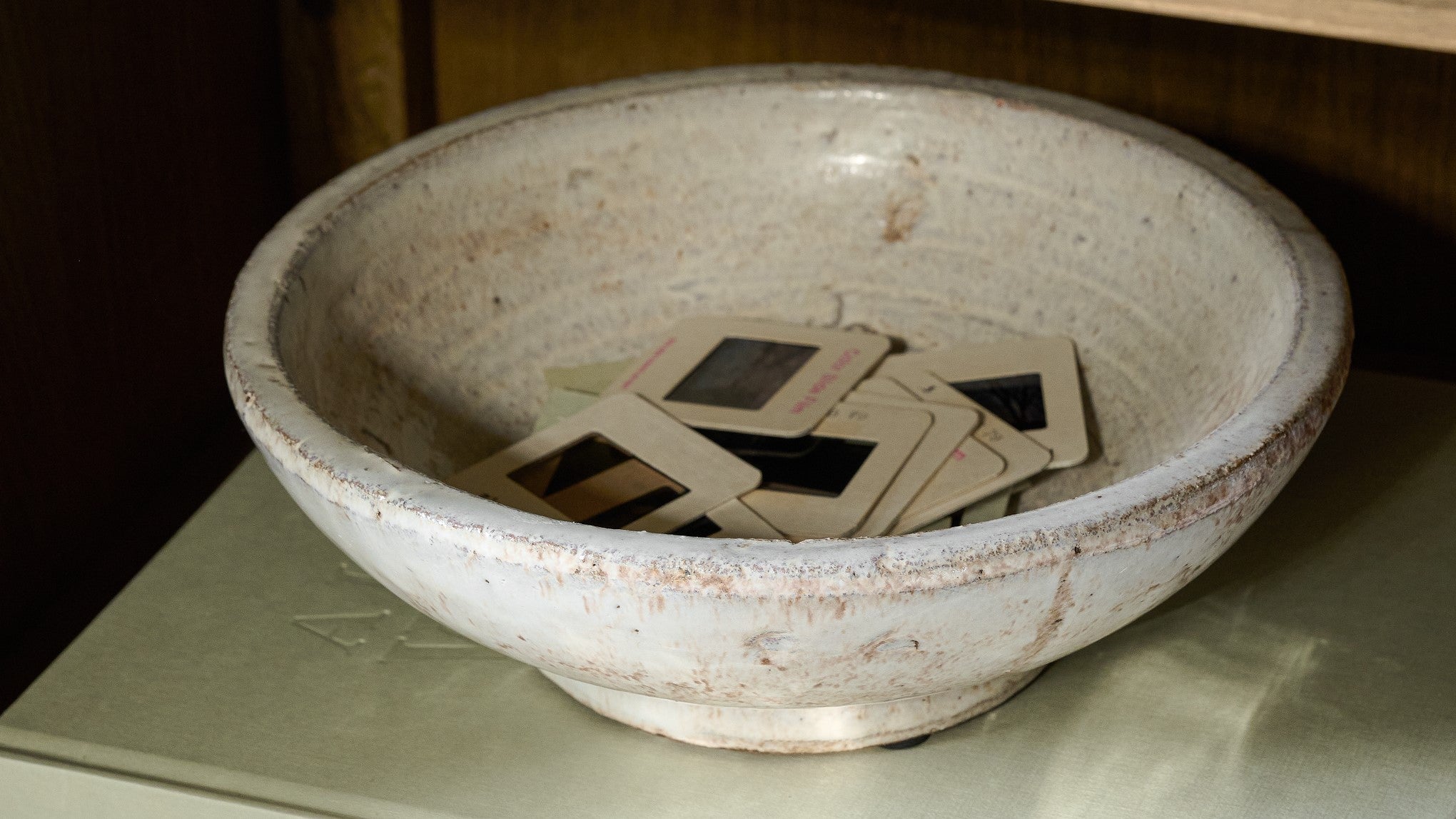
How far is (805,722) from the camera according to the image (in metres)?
0.66

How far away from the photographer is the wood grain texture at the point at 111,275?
2.80 feet

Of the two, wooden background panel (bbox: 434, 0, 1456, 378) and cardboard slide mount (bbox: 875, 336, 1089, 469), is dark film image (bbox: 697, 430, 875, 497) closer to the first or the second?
cardboard slide mount (bbox: 875, 336, 1089, 469)

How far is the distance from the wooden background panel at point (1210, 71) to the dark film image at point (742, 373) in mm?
313

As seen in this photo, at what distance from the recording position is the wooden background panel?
100cm

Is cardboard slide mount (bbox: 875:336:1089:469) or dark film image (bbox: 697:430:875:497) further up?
cardboard slide mount (bbox: 875:336:1089:469)

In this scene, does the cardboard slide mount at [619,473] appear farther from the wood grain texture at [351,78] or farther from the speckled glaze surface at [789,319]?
the wood grain texture at [351,78]

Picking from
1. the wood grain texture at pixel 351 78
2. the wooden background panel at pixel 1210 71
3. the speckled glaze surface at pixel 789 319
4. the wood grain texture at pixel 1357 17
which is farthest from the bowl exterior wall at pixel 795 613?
the wood grain texture at pixel 351 78

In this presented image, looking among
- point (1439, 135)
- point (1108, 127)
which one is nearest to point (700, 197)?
point (1108, 127)

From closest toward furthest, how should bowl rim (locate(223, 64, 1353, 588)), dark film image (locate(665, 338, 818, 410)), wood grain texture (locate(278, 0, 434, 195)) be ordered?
bowl rim (locate(223, 64, 1353, 588)) → dark film image (locate(665, 338, 818, 410)) → wood grain texture (locate(278, 0, 434, 195))

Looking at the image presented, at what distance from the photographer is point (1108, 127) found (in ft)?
2.79

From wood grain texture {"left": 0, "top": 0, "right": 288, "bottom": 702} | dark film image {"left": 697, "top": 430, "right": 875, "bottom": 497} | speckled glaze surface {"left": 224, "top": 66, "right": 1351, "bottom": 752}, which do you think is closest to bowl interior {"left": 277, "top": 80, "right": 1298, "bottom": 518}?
speckled glaze surface {"left": 224, "top": 66, "right": 1351, "bottom": 752}

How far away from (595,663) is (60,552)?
54cm

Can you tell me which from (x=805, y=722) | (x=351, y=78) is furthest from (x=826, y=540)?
(x=351, y=78)

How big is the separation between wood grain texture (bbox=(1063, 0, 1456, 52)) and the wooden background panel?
465 millimetres
